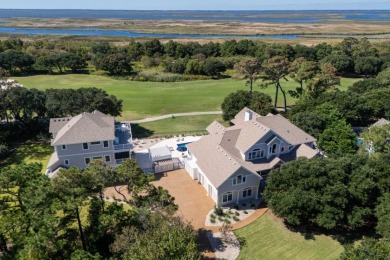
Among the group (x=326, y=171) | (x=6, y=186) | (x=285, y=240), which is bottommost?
(x=285, y=240)

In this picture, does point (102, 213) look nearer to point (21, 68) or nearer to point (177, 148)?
point (177, 148)

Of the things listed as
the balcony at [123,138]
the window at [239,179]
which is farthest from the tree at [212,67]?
the window at [239,179]

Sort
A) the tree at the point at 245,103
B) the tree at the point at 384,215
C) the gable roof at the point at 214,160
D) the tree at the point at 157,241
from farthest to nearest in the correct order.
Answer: the tree at the point at 245,103 < the gable roof at the point at 214,160 < the tree at the point at 384,215 < the tree at the point at 157,241

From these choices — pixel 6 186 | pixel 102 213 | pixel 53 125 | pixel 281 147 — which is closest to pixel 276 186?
pixel 281 147

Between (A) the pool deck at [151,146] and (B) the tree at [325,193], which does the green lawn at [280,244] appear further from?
(A) the pool deck at [151,146]

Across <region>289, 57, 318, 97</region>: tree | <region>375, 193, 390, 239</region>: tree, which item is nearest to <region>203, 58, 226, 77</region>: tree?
<region>289, 57, 318, 97</region>: tree

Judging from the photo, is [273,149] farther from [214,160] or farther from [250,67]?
[250,67]
